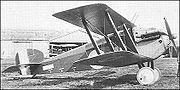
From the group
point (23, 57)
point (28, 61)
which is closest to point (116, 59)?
point (28, 61)

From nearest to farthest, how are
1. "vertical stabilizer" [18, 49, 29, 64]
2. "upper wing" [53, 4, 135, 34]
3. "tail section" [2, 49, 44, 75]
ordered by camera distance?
"upper wing" [53, 4, 135, 34] → "tail section" [2, 49, 44, 75] → "vertical stabilizer" [18, 49, 29, 64]

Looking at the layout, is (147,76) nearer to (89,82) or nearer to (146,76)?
(146,76)

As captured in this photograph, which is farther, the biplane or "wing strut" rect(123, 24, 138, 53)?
"wing strut" rect(123, 24, 138, 53)

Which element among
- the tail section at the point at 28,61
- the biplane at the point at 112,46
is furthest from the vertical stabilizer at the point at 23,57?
the biplane at the point at 112,46

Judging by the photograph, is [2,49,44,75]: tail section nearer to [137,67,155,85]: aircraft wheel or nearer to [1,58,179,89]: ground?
[1,58,179,89]: ground

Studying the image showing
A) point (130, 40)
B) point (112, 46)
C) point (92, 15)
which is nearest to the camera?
point (92, 15)

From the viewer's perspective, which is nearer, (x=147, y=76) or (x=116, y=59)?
(x=147, y=76)

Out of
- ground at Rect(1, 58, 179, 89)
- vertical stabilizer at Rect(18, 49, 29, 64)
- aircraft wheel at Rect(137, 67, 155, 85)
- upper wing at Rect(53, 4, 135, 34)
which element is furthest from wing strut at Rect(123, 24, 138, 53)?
vertical stabilizer at Rect(18, 49, 29, 64)

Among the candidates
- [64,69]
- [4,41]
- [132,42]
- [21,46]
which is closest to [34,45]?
[21,46]

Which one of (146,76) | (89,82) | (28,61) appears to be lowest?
(89,82)
